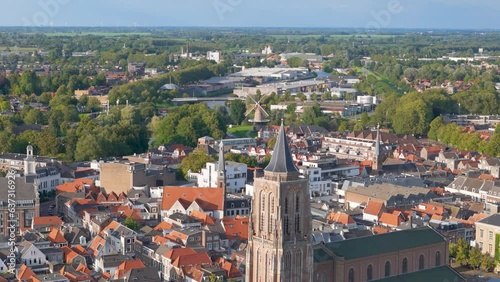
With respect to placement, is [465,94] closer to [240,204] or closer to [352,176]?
[352,176]

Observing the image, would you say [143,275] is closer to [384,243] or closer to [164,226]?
[164,226]

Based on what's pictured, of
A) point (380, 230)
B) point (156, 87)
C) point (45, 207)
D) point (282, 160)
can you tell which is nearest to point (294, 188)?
point (282, 160)

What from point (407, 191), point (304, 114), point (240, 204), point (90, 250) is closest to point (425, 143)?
point (304, 114)

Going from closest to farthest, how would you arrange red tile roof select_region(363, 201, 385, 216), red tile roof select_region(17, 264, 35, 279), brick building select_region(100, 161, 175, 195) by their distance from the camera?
red tile roof select_region(17, 264, 35, 279) → red tile roof select_region(363, 201, 385, 216) → brick building select_region(100, 161, 175, 195)

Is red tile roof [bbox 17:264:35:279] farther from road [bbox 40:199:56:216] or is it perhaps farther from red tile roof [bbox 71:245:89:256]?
road [bbox 40:199:56:216]

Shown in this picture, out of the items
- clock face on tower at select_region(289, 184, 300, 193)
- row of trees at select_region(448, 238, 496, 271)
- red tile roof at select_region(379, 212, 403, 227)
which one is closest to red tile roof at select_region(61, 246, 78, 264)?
clock face on tower at select_region(289, 184, 300, 193)

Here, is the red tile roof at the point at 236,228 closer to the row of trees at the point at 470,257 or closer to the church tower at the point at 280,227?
the row of trees at the point at 470,257
